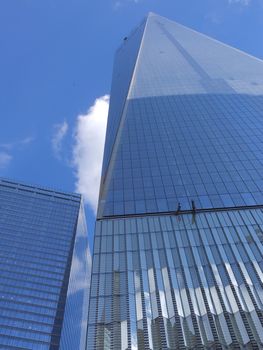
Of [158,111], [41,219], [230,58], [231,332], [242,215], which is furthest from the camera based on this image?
[41,219]

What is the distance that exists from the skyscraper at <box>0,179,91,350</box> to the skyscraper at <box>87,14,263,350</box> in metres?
53.9

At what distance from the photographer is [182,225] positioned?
22.5m

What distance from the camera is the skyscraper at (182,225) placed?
14734 mm

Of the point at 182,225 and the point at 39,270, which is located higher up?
the point at 39,270

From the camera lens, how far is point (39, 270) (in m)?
89.5

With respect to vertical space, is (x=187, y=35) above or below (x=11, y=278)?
above

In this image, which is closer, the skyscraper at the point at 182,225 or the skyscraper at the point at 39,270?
the skyscraper at the point at 182,225

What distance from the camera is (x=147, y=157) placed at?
33625 mm

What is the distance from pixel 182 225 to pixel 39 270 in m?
75.9

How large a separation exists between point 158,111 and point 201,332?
3363 centimetres

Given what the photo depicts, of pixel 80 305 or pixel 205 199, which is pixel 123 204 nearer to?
pixel 205 199

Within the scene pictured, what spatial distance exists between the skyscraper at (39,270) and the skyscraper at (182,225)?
5388 centimetres

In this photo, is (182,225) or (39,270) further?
(39,270)

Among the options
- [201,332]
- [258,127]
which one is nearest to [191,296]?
[201,332]
